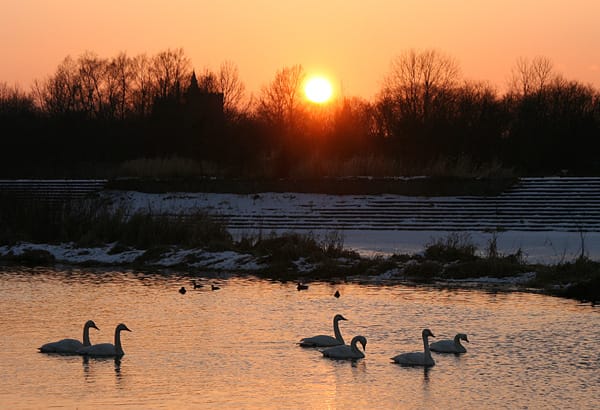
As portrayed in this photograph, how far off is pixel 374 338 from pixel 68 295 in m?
9.22

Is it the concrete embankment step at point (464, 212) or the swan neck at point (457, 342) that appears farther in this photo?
the concrete embankment step at point (464, 212)

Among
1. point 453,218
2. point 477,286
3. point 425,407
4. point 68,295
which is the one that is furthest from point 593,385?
point 453,218

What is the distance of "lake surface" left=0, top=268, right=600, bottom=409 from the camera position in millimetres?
14961

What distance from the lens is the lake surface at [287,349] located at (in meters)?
15.0

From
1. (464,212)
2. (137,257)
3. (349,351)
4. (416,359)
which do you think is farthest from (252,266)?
(464,212)

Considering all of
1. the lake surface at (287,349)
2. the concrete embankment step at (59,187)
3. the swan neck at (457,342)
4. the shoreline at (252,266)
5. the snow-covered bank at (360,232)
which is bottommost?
the lake surface at (287,349)

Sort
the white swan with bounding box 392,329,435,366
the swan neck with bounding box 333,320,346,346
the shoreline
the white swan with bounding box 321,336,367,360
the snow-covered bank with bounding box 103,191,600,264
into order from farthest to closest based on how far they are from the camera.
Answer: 1. the snow-covered bank with bounding box 103,191,600,264
2. the shoreline
3. the swan neck with bounding box 333,320,346,346
4. the white swan with bounding box 321,336,367,360
5. the white swan with bounding box 392,329,435,366

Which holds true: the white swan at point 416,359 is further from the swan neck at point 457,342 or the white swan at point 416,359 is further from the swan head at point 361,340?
the swan neck at point 457,342

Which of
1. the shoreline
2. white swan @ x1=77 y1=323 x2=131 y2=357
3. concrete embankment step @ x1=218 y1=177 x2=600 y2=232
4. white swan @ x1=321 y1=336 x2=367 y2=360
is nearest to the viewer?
white swan @ x1=321 y1=336 x2=367 y2=360

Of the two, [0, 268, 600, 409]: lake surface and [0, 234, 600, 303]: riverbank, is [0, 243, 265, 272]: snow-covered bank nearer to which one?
[0, 234, 600, 303]: riverbank

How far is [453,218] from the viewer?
43906 mm

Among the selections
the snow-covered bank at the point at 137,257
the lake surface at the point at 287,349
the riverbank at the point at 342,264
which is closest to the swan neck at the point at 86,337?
the lake surface at the point at 287,349

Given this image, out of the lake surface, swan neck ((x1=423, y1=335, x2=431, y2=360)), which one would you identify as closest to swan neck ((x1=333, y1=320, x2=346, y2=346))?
the lake surface

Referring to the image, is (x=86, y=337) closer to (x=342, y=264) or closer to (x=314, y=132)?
(x=342, y=264)
